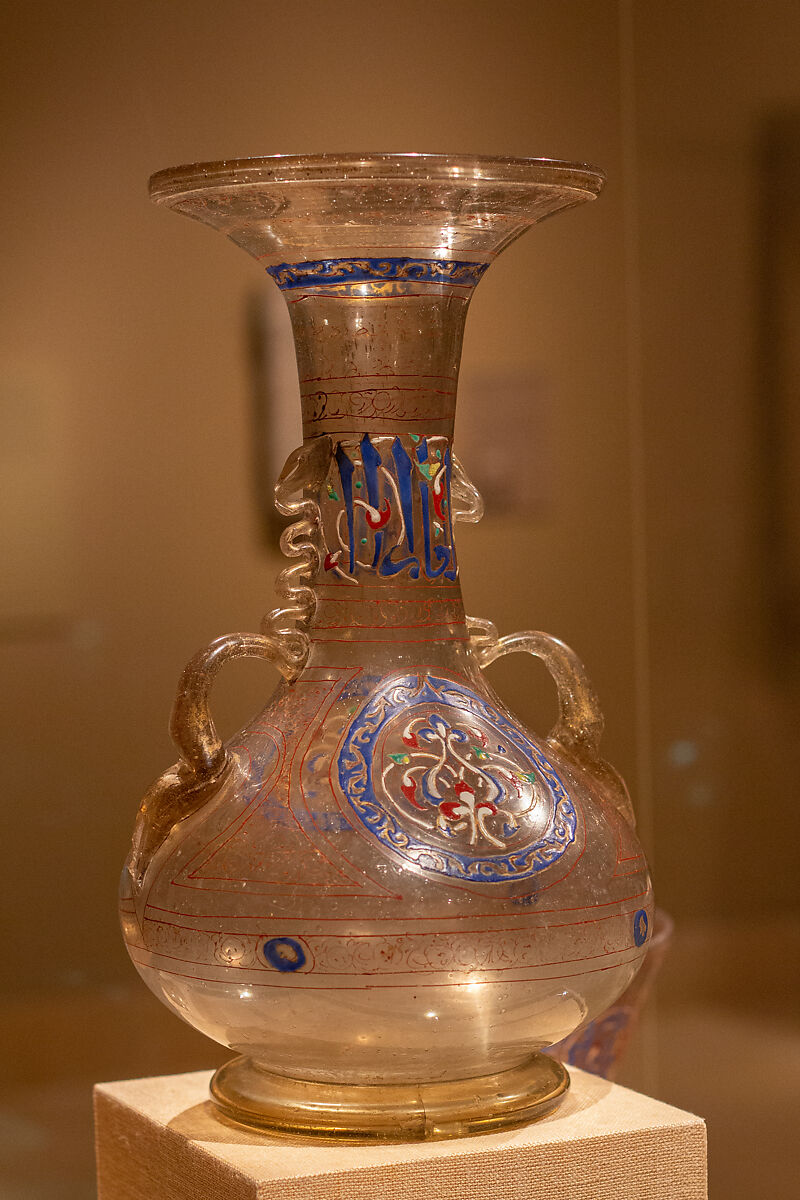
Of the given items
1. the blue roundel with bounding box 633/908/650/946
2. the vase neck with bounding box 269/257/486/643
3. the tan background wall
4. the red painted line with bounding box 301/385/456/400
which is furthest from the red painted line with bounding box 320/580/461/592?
the tan background wall

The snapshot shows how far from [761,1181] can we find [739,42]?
4.81 feet

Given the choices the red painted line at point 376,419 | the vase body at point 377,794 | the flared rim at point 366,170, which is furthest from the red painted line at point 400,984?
the flared rim at point 366,170

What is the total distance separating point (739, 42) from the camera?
230 cm

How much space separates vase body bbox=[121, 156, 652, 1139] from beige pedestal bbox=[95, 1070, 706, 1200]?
0.07 feet

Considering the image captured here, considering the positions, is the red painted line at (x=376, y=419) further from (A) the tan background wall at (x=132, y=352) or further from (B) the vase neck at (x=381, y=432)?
(A) the tan background wall at (x=132, y=352)

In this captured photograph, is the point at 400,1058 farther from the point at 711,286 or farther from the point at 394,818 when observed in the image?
the point at 711,286

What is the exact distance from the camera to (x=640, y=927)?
111 centimetres

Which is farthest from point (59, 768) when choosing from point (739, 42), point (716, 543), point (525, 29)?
point (739, 42)

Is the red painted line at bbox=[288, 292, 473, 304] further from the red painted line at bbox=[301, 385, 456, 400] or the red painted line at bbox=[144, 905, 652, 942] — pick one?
the red painted line at bbox=[144, 905, 652, 942]

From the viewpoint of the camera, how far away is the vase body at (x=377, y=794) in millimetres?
1022

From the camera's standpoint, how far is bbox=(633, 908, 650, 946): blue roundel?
1.11 metres

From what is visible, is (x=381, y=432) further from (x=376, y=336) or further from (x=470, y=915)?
(x=470, y=915)

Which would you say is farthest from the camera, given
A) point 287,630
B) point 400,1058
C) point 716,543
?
point 716,543

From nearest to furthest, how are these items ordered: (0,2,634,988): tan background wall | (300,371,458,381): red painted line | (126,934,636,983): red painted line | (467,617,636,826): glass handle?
(126,934,636,983): red painted line → (300,371,458,381): red painted line → (467,617,636,826): glass handle → (0,2,634,988): tan background wall
